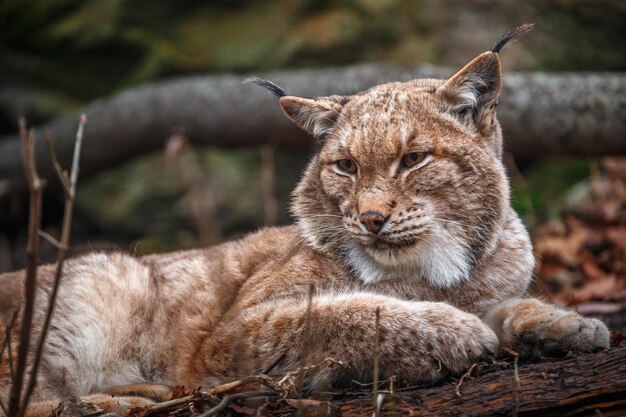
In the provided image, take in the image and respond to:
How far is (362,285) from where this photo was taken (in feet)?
15.6

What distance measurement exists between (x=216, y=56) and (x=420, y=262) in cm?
718

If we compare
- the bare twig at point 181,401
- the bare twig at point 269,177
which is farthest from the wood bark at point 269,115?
the bare twig at point 181,401

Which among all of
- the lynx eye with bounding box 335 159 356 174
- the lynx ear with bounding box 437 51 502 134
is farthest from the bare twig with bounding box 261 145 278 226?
the lynx ear with bounding box 437 51 502 134

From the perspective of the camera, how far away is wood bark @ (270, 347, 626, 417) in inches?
141

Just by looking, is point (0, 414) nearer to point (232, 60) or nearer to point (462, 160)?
point (462, 160)

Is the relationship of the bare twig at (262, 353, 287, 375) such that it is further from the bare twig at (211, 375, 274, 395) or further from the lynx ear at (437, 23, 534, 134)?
the lynx ear at (437, 23, 534, 134)

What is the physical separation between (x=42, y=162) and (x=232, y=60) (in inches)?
111

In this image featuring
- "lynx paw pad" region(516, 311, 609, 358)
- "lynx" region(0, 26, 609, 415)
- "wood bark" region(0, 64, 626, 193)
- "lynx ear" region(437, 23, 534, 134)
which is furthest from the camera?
"wood bark" region(0, 64, 626, 193)

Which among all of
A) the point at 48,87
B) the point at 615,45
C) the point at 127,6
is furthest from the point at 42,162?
Answer: the point at 615,45

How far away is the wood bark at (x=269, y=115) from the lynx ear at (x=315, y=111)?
3.44 metres

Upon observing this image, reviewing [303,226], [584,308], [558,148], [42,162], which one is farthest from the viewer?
[42,162]

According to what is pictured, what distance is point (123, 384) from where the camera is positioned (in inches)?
195

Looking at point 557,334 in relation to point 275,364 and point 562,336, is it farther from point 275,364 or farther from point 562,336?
point 275,364

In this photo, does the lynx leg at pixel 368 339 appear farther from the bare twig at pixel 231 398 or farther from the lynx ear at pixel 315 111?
the lynx ear at pixel 315 111
